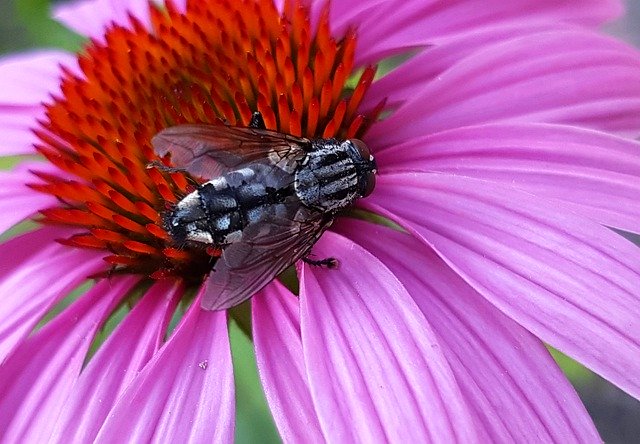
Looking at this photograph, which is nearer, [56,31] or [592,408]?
[56,31]

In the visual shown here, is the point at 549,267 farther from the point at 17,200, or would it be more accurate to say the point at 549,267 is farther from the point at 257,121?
the point at 17,200

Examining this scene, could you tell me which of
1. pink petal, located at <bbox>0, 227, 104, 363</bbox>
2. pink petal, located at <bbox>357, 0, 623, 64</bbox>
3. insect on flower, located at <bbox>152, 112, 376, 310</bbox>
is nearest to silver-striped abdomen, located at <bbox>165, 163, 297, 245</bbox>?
insect on flower, located at <bbox>152, 112, 376, 310</bbox>

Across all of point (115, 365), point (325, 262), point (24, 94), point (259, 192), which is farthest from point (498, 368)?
point (24, 94)

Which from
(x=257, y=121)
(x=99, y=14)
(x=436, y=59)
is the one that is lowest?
(x=257, y=121)

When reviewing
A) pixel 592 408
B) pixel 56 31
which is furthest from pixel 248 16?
pixel 592 408

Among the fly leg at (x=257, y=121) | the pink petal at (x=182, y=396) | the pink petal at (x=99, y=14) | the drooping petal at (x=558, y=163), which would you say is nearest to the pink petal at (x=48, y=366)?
the pink petal at (x=182, y=396)

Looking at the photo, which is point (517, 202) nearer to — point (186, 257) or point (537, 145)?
point (537, 145)

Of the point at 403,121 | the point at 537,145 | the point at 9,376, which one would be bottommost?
the point at 9,376
